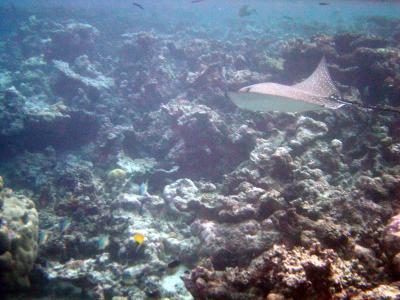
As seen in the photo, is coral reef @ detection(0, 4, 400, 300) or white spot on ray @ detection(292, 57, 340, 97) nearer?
coral reef @ detection(0, 4, 400, 300)

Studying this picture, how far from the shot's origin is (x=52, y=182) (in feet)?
24.6

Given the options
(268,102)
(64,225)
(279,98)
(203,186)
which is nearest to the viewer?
(64,225)

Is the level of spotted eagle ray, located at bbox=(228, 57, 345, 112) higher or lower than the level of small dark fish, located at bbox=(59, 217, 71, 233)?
higher

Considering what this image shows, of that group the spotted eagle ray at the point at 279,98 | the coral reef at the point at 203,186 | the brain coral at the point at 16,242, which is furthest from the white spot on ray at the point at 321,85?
the brain coral at the point at 16,242

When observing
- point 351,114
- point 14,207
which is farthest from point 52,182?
point 351,114

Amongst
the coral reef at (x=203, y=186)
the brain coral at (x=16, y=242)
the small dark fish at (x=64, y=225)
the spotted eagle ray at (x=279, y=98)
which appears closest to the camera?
the coral reef at (x=203, y=186)

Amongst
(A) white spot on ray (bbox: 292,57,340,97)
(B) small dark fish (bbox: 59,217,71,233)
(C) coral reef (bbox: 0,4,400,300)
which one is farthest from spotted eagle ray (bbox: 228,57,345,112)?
(B) small dark fish (bbox: 59,217,71,233)

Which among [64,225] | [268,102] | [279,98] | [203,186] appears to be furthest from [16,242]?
[279,98]

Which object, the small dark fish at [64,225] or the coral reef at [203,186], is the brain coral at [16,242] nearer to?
the coral reef at [203,186]

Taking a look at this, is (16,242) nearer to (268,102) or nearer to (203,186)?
(203,186)

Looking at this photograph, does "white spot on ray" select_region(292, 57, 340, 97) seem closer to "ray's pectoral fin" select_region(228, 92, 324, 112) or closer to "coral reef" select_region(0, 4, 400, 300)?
"ray's pectoral fin" select_region(228, 92, 324, 112)

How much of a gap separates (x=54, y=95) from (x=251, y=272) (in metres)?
11.5

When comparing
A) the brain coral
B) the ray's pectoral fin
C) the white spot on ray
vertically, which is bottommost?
the brain coral

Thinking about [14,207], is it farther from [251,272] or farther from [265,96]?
[265,96]
